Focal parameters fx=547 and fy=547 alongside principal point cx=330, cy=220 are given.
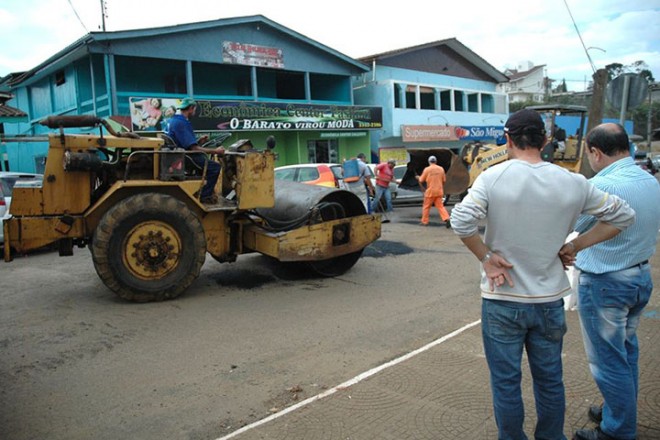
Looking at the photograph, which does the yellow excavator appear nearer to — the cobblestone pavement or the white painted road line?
the white painted road line

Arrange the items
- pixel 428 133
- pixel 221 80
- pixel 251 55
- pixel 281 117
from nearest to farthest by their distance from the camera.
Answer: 1. pixel 281 117
2. pixel 251 55
3. pixel 221 80
4. pixel 428 133

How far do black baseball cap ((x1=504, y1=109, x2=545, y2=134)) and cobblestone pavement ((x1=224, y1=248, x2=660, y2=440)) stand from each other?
180 cm

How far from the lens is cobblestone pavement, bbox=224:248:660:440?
10.8ft

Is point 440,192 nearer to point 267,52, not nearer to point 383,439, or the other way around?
point 383,439

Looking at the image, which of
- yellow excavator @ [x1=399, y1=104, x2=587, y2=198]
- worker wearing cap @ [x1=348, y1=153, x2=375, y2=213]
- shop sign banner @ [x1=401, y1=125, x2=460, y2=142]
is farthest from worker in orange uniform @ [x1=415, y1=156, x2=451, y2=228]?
shop sign banner @ [x1=401, y1=125, x2=460, y2=142]

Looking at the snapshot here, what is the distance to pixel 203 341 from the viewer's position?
4.96 metres

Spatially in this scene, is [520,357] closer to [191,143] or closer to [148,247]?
[148,247]

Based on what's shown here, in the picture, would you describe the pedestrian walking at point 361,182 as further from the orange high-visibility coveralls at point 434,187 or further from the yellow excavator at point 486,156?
the yellow excavator at point 486,156

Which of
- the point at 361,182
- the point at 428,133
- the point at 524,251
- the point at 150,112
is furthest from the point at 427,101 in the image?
the point at 524,251

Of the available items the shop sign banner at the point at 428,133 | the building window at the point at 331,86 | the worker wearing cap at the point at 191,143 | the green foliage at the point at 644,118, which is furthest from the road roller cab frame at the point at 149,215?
the green foliage at the point at 644,118

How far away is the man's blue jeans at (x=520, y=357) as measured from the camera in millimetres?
2582

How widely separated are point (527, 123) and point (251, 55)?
1992 cm

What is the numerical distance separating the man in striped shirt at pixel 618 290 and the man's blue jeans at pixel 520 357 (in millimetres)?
455

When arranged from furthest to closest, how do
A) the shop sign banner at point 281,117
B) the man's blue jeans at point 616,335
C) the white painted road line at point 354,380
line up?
the shop sign banner at point 281,117 → the white painted road line at point 354,380 → the man's blue jeans at point 616,335
